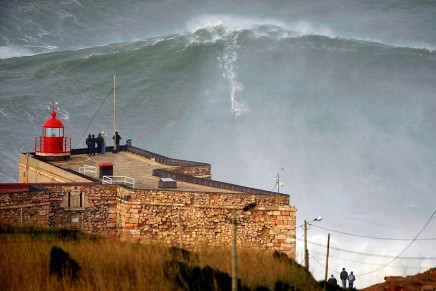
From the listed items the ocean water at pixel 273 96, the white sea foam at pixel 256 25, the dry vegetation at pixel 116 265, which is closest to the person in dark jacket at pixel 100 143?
the ocean water at pixel 273 96

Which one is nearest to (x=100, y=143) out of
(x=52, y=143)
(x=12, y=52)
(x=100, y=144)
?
(x=100, y=144)

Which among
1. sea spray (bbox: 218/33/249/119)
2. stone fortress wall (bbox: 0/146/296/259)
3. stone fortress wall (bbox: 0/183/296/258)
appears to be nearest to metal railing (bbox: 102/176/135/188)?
stone fortress wall (bbox: 0/146/296/259)

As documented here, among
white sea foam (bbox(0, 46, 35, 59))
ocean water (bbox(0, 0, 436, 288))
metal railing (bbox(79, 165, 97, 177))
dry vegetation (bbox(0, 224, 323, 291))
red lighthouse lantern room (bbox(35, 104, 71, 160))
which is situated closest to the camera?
dry vegetation (bbox(0, 224, 323, 291))

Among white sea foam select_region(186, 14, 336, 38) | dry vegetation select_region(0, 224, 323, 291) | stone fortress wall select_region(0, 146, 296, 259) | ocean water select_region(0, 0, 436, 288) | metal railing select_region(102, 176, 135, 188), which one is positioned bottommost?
dry vegetation select_region(0, 224, 323, 291)

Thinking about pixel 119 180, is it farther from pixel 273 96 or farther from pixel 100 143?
pixel 273 96

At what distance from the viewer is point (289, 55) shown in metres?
102

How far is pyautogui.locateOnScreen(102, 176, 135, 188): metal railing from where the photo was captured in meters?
38.1

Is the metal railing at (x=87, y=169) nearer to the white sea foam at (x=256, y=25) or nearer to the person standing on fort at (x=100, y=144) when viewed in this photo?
the person standing on fort at (x=100, y=144)

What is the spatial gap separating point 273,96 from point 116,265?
237 ft

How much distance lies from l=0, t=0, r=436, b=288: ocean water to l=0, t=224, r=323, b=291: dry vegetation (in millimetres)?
→ 27945

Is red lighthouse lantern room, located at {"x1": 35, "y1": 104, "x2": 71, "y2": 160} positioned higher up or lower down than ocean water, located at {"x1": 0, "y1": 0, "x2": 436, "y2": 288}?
lower down

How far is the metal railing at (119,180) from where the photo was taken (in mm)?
38125

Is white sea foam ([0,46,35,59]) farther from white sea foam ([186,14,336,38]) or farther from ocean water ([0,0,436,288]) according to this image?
white sea foam ([186,14,336,38])

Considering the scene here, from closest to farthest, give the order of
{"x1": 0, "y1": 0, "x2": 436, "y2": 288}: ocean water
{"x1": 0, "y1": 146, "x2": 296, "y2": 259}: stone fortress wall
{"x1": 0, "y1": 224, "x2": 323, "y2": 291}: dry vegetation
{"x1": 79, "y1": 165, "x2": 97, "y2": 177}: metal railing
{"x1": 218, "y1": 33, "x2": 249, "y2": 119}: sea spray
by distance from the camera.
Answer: {"x1": 0, "y1": 224, "x2": 323, "y2": 291}: dry vegetation
{"x1": 0, "y1": 146, "x2": 296, "y2": 259}: stone fortress wall
{"x1": 79, "y1": 165, "x2": 97, "y2": 177}: metal railing
{"x1": 0, "y1": 0, "x2": 436, "y2": 288}: ocean water
{"x1": 218, "y1": 33, "x2": 249, "y2": 119}: sea spray
